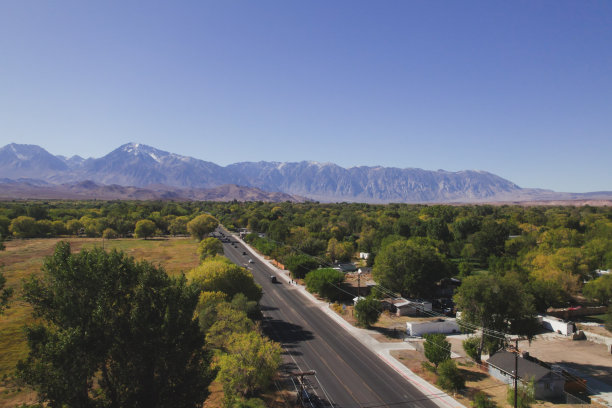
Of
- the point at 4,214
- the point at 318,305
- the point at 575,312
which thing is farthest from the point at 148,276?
the point at 4,214

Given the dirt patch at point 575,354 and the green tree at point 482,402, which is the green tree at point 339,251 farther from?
the green tree at point 482,402

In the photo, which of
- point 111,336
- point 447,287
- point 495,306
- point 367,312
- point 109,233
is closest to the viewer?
point 111,336

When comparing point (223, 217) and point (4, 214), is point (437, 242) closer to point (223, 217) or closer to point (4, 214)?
point (223, 217)

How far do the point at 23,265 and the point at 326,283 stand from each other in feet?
238

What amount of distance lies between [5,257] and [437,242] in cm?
11397

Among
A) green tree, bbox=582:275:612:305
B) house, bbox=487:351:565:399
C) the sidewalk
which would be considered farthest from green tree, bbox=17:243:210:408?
green tree, bbox=582:275:612:305

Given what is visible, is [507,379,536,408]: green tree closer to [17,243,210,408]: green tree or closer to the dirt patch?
the dirt patch

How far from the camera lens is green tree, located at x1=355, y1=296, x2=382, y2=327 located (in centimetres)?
4856

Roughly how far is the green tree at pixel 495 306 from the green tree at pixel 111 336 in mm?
30599

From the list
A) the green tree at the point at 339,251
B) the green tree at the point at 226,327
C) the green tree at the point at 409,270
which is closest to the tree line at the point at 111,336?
the green tree at the point at 226,327

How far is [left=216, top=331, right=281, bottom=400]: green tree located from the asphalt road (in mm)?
5606

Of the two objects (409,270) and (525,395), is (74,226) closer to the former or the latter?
(409,270)

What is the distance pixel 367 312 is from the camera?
4859cm

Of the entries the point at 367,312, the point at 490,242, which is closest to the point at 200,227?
the point at 367,312
